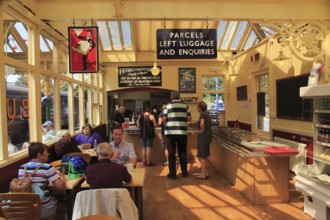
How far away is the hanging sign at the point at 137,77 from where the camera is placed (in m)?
11.5

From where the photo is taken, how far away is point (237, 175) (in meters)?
5.15

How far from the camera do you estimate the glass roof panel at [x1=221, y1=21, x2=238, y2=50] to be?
10.5 metres

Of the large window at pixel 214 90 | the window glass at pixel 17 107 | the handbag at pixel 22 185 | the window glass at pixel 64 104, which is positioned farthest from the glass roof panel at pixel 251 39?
the handbag at pixel 22 185

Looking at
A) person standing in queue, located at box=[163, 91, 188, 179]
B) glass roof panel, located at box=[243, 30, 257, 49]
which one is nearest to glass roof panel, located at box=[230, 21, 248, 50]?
glass roof panel, located at box=[243, 30, 257, 49]

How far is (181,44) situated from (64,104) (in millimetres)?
3641

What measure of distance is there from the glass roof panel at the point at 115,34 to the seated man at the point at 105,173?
25.7 ft

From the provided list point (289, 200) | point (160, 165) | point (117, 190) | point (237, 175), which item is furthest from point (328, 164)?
point (160, 165)

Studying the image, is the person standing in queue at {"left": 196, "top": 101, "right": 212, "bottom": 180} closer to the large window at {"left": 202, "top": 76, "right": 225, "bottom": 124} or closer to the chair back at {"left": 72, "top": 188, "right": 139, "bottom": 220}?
the chair back at {"left": 72, "top": 188, "right": 139, "bottom": 220}

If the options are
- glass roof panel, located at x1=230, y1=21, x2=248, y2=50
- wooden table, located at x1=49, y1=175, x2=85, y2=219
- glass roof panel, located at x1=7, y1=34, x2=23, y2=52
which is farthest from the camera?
glass roof panel, located at x1=230, y1=21, x2=248, y2=50

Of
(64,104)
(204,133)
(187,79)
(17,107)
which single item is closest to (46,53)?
(64,104)

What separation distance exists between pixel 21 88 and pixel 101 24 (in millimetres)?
5849

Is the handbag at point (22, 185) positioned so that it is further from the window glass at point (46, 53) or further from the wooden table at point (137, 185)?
the window glass at point (46, 53)

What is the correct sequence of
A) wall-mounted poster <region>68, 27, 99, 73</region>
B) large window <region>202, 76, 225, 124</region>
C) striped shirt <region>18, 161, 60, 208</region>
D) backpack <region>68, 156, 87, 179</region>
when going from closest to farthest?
striped shirt <region>18, 161, 60, 208</region> < backpack <region>68, 156, 87, 179</region> < wall-mounted poster <region>68, 27, 99, 73</region> < large window <region>202, 76, 225, 124</region>

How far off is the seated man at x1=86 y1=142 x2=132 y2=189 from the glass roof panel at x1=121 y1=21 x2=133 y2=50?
791 cm
